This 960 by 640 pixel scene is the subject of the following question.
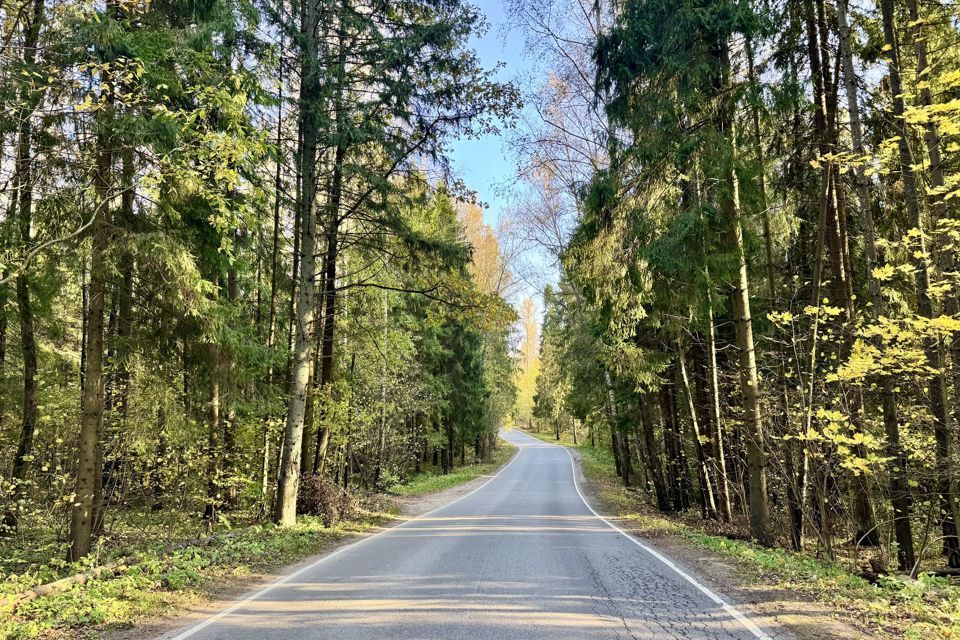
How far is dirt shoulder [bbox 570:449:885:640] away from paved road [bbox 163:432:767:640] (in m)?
0.27

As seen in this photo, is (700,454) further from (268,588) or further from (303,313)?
(268,588)

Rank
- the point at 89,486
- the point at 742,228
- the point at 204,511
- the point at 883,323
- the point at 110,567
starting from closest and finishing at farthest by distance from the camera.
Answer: the point at 883,323 → the point at 110,567 → the point at 89,486 → the point at 742,228 → the point at 204,511

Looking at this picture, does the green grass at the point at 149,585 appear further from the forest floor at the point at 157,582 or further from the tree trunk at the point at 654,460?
the tree trunk at the point at 654,460

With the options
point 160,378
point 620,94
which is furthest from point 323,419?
point 620,94

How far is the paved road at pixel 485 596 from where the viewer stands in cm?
518

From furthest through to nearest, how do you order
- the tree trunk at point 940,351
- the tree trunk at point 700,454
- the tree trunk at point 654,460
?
the tree trunk at point 654,460
the tree trunk at point 700,454
the tree trunk at point 940,351

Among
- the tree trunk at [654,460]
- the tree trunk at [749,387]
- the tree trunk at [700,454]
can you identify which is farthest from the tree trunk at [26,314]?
the tree trunk at [654,460]

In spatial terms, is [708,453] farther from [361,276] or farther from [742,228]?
[361,276]

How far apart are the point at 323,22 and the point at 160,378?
7914 mm

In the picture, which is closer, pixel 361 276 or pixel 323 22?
pixel 323 22

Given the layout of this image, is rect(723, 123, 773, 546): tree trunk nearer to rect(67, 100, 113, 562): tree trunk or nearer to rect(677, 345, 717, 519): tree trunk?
rect(677, 345, 717, 519): tree trunk

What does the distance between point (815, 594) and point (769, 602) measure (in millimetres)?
781

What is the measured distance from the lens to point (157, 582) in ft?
22.0

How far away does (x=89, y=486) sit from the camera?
7730 millimetres
